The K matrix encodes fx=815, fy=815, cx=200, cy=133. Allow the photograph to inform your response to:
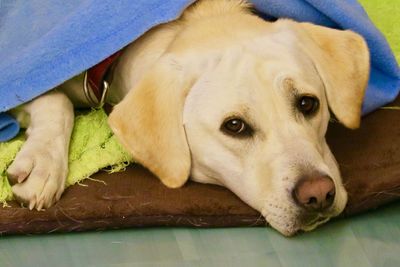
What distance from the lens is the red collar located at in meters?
2.05

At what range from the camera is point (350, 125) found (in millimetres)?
1922

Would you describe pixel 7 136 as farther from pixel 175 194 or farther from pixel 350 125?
pixel 350 125

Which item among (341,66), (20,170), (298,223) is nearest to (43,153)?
(20,170)

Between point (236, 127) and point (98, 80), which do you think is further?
point (98, 80)

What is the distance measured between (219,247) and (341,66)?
1.68 ft

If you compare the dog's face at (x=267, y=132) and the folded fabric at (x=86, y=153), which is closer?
the dog's face at (x=267, y=132)

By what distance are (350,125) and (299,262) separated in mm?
375

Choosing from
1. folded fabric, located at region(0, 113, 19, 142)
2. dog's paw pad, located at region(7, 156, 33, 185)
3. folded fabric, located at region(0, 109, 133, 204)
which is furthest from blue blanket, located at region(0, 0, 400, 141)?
dog's paw pad, located at region(7, 156, 33, 185)

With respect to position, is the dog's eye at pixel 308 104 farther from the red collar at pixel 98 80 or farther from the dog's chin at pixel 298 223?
the red collar at pixel 98 80

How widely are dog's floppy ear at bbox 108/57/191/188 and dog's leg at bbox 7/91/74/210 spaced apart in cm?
18

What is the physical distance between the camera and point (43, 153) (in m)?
1.91

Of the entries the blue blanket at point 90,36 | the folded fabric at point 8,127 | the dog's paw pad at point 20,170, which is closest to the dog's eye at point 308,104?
the blue blanket at point 90,36

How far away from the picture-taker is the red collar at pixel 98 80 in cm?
205

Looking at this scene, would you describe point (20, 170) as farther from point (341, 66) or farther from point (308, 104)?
point (341, 66)
